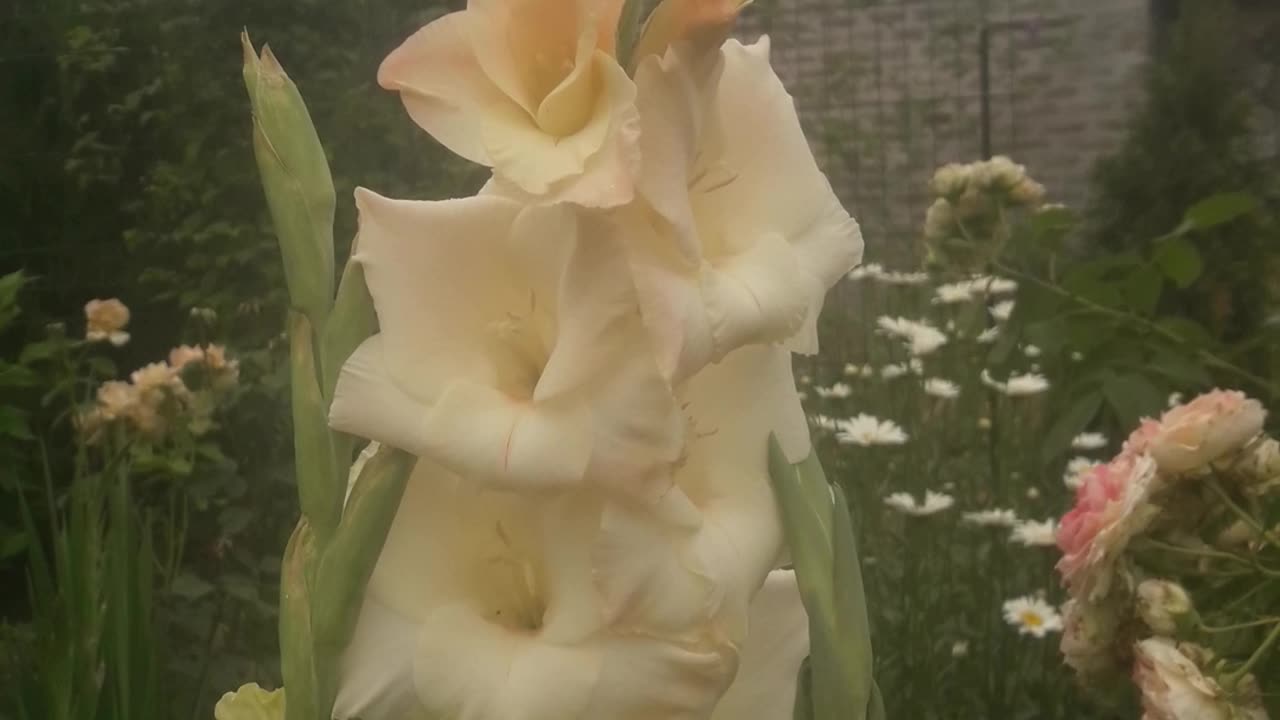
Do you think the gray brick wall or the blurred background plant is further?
the gray brick wall

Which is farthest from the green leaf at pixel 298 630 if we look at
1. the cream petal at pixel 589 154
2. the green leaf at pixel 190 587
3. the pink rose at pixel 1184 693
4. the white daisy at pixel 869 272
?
the white daisy at pixel 869 272

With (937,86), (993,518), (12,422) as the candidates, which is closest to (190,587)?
(12,422)

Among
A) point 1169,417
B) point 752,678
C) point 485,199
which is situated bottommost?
point 1169,417

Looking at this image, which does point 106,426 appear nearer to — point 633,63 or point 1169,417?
point 1169,417

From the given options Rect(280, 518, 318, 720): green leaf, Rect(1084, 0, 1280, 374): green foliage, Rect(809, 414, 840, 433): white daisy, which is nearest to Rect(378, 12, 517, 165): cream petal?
Rect(280, 518, 318, 720): green leaf

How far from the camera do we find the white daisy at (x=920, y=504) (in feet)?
4.30

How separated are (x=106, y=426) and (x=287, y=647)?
111 cm

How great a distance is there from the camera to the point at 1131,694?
3.35 feet

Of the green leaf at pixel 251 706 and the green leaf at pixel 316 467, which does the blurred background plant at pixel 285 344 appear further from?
the green leaf at pixel 316 467

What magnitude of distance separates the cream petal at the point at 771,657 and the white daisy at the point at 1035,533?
892 mm

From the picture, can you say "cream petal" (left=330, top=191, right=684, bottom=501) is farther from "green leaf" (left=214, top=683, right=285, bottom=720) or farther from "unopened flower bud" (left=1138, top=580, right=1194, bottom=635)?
"unopened flower bud" (left=1138, top=580, right=1194, bottom=635)

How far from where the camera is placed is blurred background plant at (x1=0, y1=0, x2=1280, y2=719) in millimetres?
1223

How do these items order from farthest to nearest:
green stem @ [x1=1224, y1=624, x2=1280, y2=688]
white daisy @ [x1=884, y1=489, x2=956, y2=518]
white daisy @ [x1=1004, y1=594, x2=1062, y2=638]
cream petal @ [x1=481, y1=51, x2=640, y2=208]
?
white daisy @ [x1=884, y1=489, x2=956, y2=518] → white daisy @ [x1=1004, y1=594, x2=1062, y2=638] → green stem @ [x1=1224, y1=624, x2=1280, y2=688] → cream petal @ [x1=481, y1=51, x2=640, y2=208]

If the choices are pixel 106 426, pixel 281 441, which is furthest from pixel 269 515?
pixel 106 426
